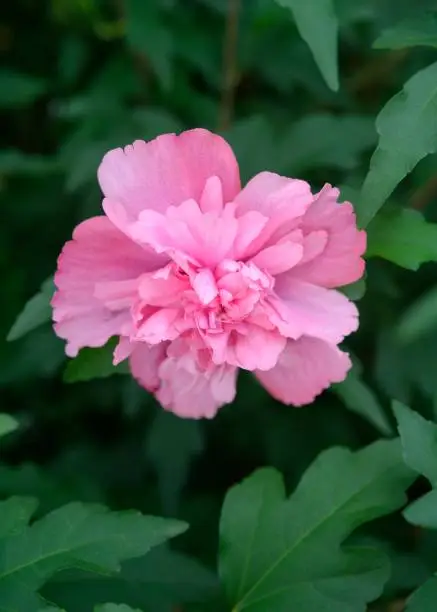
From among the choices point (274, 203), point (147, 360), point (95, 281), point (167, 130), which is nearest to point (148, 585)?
point (147, 360)

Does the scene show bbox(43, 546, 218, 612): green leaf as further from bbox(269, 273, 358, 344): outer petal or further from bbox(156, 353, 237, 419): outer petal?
bbox(269, 273, 358, 344): outer petal

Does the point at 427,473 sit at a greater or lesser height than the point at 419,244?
lesser

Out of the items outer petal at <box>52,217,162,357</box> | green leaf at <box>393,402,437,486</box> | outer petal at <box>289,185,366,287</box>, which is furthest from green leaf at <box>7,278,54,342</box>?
green leaf at <box>393,402,437,486</box>

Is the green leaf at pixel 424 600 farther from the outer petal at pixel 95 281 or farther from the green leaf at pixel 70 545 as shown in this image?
the outer petal at pixel 95 281

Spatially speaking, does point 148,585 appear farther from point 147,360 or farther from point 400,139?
point 400,139

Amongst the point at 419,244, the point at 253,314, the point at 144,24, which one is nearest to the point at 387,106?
the point at 419,244

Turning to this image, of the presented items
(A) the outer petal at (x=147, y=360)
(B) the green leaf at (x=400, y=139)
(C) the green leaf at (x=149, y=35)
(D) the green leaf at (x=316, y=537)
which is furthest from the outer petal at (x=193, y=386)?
(C) the green leaf at (x=149, y=35)

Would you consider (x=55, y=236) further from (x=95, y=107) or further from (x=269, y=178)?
(x=269, y=178)
